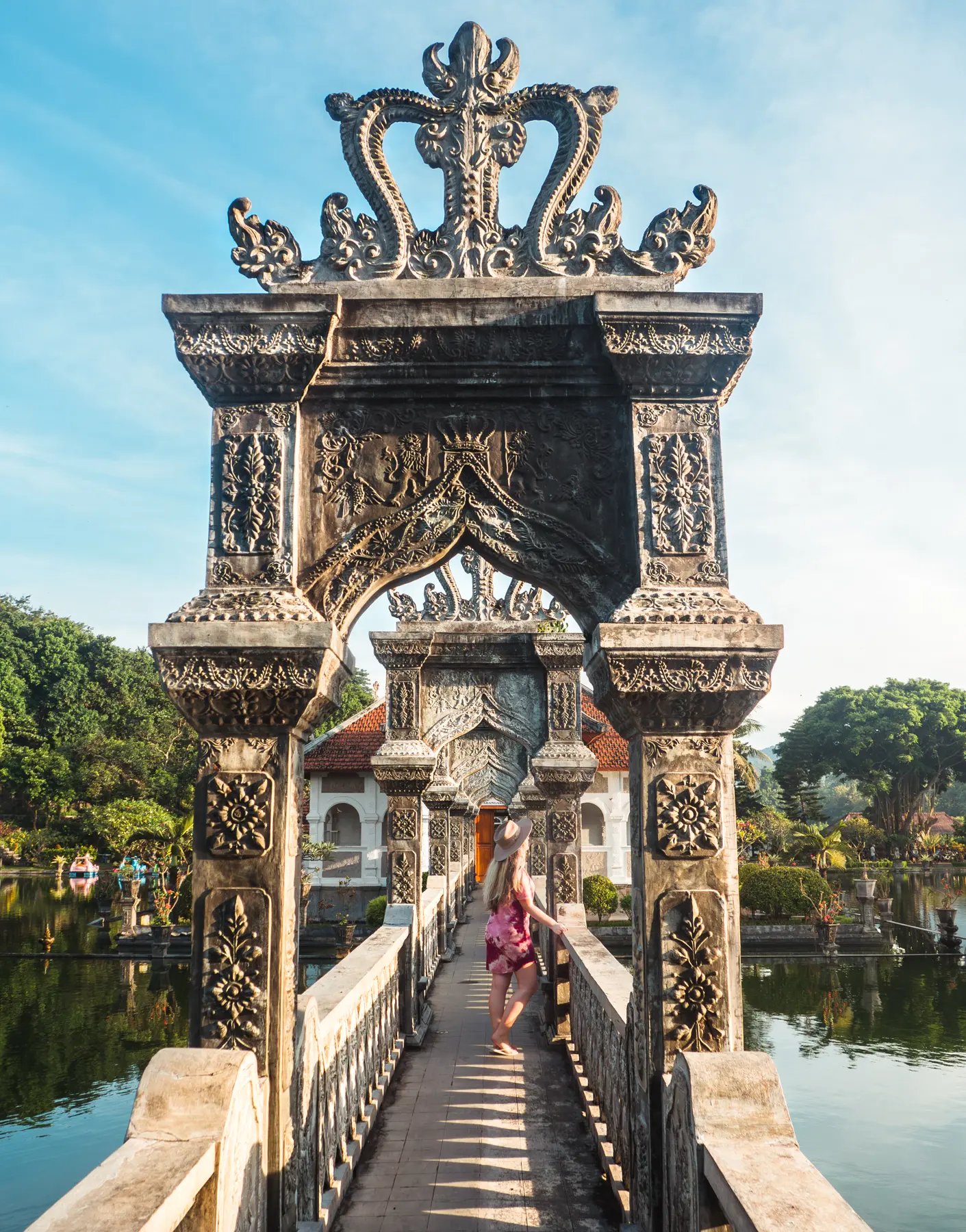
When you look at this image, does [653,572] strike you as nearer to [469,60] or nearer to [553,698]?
[469,60]

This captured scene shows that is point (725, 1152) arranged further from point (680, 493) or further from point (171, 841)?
point (171, 841)

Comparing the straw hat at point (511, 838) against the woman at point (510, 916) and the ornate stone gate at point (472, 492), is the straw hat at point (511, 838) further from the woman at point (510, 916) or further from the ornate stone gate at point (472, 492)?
the ornate stone gate at point (472, 492)

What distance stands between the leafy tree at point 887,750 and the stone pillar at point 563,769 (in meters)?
37.2

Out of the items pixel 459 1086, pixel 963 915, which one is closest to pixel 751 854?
pixel 963 915

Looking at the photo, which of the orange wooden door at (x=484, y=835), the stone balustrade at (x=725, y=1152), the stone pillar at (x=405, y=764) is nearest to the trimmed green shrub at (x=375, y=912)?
the orange wooden door at (x=484, y=835)

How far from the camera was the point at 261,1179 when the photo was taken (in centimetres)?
331

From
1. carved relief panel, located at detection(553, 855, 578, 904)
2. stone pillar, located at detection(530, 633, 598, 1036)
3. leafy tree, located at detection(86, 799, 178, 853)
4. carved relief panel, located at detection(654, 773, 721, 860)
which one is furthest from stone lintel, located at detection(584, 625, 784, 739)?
leafy tree, located at detection(86, 799, 178, 853)

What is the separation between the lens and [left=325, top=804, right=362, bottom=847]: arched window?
25516 mm

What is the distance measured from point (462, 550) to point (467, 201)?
1553 mm

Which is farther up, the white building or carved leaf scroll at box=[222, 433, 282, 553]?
carved leaf scroll at box=[222, 433, 282, 553]

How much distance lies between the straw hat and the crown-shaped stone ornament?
3.44 metres

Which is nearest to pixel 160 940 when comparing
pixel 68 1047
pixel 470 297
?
pixel 68 1047

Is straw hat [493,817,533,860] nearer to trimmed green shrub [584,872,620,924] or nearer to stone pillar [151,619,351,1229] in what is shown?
stone pillar [151,619,351,1229]

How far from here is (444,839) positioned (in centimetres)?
1452
